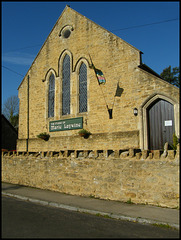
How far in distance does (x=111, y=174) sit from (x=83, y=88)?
7.42 meters

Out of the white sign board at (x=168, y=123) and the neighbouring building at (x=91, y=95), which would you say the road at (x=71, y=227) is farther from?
the white sign board at (x=168, y=123)

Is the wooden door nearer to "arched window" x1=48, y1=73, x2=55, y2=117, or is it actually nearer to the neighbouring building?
the neighbouring building

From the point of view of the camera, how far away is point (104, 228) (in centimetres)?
650

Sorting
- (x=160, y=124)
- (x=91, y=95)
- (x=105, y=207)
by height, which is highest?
(x=91, y=95)

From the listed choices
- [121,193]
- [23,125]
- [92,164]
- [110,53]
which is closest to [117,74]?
[110,53]

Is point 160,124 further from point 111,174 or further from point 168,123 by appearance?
point 111,174

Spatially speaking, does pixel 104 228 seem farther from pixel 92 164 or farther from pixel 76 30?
pixel 76 30

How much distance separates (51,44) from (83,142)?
8088 mm

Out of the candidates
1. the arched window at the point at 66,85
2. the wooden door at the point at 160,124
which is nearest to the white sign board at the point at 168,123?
the wooden door at the point at 160,124

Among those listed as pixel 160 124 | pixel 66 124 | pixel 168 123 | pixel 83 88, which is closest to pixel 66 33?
pixel 83 88

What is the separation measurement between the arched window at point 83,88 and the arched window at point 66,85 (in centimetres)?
114

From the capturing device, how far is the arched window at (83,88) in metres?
15.7

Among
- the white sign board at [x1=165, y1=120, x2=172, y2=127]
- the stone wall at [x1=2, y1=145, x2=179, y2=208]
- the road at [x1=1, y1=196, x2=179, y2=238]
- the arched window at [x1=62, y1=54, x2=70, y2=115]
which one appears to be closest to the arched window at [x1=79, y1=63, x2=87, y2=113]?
the arched window at [x1=62, y1=54, x2=70, y2=115]

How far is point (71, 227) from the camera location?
6.34 m
